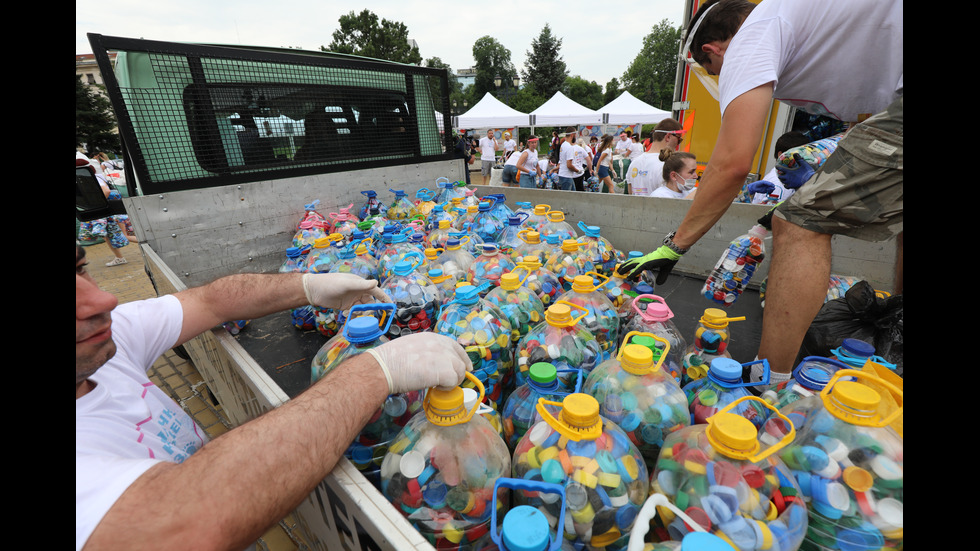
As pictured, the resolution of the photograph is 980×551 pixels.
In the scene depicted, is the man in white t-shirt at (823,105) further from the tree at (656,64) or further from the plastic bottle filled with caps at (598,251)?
the tree at (656,64)

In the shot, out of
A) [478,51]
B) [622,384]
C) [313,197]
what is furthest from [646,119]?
[478,51]

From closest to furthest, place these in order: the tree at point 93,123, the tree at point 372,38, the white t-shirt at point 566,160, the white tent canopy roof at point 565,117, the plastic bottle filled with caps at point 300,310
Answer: the plastic bottle filled with caps at point 300,310 → the white t-shirt at point 566,160 → the white tent canopy roof at point 565,117 → the tree at point 93,123 → the tree at point 372,38

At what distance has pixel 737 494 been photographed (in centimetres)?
88

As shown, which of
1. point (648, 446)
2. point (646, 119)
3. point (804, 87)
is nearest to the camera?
point (648, 446)

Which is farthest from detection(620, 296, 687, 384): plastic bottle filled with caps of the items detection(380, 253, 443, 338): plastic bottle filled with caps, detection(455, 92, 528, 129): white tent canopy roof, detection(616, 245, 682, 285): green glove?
detection(455, 92, 528, 129): white tent canopy roof

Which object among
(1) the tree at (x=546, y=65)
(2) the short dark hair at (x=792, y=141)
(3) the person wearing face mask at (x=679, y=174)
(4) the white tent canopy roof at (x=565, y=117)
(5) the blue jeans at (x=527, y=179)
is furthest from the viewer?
(1) the tree at (x=546, y=65)

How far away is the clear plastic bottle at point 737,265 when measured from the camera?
2.13 meters

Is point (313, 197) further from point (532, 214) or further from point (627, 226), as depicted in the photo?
point (627, 226)

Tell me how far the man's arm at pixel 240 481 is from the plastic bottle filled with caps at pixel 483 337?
68 centimetres

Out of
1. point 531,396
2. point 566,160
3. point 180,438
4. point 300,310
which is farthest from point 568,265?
point 566,160

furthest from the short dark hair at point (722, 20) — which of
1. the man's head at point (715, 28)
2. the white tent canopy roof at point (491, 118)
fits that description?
the white tent canopy roof at point (491, 118)

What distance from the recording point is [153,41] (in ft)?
9.05

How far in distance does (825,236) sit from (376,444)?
1.85 metres

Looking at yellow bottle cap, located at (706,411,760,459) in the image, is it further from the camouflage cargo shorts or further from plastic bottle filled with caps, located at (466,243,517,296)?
plastic bottle filled with caps, located at (466,243,517,296)
